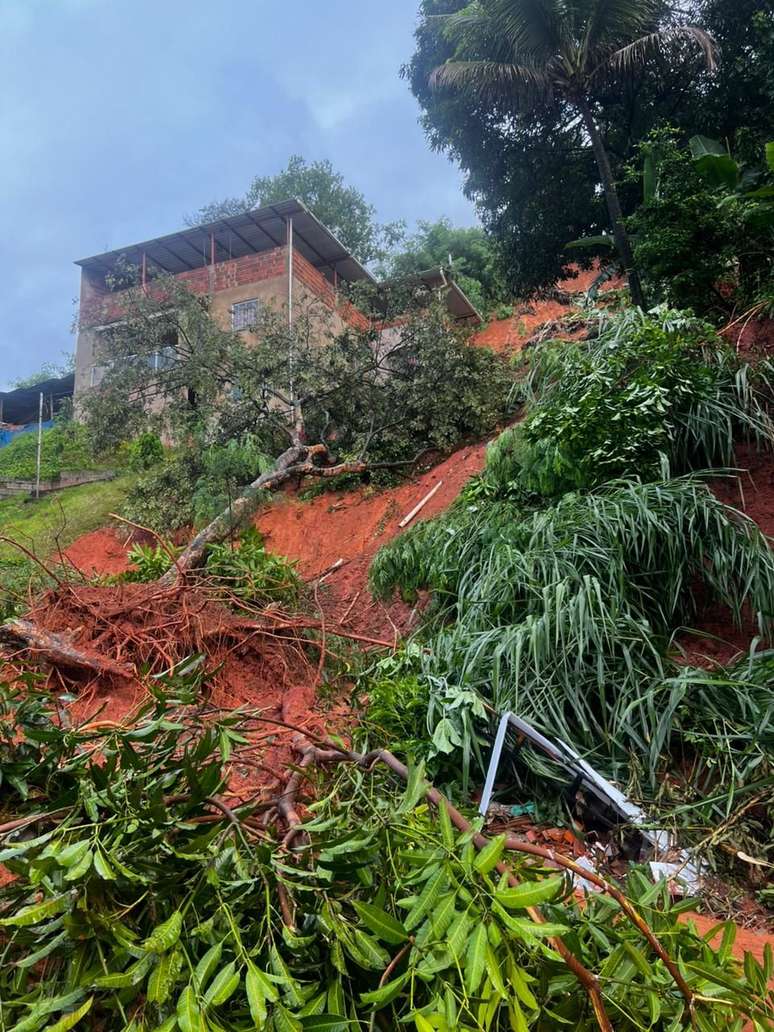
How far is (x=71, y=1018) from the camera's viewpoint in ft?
3.78

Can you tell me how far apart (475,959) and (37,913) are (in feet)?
2.74

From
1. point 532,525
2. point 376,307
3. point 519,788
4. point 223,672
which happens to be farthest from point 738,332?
point 376,307

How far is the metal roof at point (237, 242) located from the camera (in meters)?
15.3

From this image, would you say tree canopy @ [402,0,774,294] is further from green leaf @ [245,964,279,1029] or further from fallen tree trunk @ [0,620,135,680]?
green leaf @ [245,964,279,1029]

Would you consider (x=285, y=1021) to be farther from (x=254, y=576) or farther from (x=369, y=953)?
(x=254, y=576)

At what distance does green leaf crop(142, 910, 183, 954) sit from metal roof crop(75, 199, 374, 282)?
15779 mm

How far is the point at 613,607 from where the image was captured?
352 centimetres

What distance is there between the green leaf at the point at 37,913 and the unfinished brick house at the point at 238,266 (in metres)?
14.2

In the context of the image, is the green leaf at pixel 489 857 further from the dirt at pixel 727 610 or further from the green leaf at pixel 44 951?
the dirt at pixel 727 610

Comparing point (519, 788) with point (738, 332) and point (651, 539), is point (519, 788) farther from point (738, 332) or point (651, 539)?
point (738, 332)

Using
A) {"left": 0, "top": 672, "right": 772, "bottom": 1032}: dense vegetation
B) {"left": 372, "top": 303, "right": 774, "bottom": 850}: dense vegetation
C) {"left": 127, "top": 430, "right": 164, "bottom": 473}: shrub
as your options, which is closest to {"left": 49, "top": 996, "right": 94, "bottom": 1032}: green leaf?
{"left": 0, "top": 672, "right": 772, "bottom": 1032}: dense vegetation

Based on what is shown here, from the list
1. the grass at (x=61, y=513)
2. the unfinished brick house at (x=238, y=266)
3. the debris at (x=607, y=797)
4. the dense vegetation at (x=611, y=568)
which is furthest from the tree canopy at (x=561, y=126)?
the debris at (x=607, y=797)

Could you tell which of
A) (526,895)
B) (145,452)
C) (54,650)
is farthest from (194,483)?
(526,895)

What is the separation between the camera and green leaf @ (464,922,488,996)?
3.38ft
